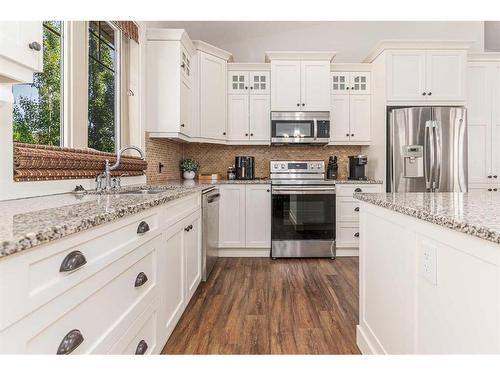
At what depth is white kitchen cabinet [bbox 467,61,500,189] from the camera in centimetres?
405

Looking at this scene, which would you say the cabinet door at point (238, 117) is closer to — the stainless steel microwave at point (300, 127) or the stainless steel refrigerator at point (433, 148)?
the stainless steel microwave at point (300, 127)

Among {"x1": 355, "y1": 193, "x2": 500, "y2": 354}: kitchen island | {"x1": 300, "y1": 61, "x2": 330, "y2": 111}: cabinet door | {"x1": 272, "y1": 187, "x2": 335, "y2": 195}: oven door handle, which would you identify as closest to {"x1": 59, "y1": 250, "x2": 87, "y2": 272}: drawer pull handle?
{"x1": 355, "y1": 193, "x2": 500, "y2": 354}: kitchen island

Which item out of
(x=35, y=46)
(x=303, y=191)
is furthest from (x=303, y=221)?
(x=35, y=46)

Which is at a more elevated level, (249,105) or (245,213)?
(249,105)

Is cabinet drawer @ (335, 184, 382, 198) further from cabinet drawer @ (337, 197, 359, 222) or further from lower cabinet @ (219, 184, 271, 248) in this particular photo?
lower cabinet @ (219, 184, 271, 248)

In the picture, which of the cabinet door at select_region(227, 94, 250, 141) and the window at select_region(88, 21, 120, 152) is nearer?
the window at select_region(88, 21, 120, 152)

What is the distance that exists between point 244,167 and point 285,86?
3.68 ft

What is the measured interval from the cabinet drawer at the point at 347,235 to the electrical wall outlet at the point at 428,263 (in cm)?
273

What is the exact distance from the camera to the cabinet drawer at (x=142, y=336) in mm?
1314

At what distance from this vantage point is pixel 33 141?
→ 189 cm

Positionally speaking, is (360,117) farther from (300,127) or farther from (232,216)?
(232,216)

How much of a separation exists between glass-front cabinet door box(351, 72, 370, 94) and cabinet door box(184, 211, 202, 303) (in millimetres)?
2707

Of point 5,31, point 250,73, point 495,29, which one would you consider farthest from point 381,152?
point 5,31

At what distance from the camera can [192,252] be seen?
2.62 meters
